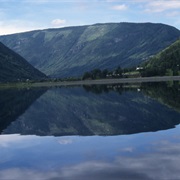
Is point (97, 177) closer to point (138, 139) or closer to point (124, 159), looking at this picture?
point (124, 159)

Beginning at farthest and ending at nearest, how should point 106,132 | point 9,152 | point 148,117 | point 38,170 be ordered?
point 148,117 → point 106,132 → point 9,152 → point 38,170

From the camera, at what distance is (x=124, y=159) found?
111 feet

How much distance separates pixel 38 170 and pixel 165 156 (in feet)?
36.6

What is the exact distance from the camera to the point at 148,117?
66688mm

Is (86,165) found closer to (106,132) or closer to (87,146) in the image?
(87,146)

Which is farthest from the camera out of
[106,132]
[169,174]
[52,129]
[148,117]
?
[148,117]

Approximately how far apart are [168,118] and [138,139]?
62.4 ft

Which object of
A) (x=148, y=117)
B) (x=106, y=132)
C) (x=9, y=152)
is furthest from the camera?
(x=148, y=117)

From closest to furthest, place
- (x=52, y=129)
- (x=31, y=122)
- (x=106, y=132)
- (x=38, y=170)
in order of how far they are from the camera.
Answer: (x=38, y=170), (x=106, y=132), (x=52, y=129), (x=31, y=122)

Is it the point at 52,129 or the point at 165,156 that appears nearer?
the point at 165,156

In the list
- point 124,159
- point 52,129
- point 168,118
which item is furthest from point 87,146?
point 168,118

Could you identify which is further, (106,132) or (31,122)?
(31,122)

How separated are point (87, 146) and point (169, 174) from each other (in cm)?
1583

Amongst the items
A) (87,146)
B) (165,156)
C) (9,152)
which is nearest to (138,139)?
(87,146)
